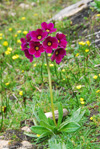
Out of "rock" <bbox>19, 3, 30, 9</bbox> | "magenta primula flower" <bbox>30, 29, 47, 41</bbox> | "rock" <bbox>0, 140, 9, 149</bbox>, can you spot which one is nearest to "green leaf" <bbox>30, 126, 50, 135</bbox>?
"rock" <bbox>0, 140, 9, 149</bbox>

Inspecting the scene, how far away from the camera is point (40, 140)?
220 centimetres

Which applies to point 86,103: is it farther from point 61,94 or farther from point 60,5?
point 60,5

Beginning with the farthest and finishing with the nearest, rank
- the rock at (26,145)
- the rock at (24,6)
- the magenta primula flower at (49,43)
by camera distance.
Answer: the rock at (24,6) < the rock at (26,145) < the magenta primula flower at (49,43)

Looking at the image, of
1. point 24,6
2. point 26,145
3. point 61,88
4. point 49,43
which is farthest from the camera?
point 24,6

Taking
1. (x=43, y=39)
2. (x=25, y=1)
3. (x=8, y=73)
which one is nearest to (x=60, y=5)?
(x=25, y=1)

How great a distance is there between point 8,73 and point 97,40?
162 cm

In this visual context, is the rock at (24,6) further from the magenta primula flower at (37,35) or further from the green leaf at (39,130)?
the green leaf at (39,130)

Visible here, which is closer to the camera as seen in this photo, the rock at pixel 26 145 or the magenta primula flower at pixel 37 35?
the magenta primula flower at pixel 37 35

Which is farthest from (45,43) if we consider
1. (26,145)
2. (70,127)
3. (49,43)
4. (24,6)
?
(24,6)

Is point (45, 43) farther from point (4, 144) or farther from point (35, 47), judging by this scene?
point (4, 144)

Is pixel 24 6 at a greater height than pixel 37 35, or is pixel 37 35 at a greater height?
pixel 24 6

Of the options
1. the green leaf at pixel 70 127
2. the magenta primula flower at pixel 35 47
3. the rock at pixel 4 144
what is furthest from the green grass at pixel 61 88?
the magenta primula flower at pixel 35 47

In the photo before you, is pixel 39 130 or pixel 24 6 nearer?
pixel 39 130

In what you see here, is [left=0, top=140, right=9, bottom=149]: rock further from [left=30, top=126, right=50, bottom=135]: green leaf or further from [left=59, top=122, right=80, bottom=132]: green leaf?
[left=59, top=122, right=80, bottom=132]: green leaf
